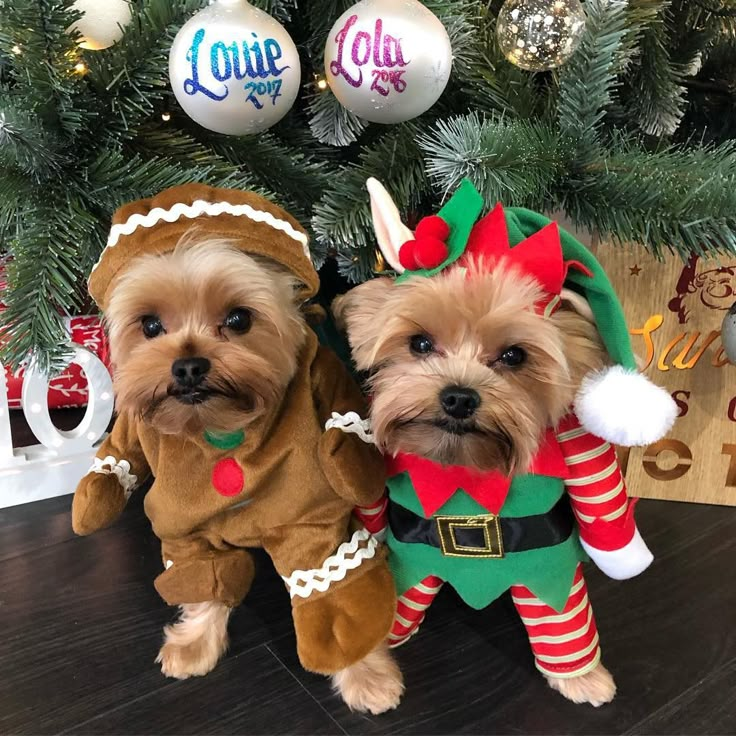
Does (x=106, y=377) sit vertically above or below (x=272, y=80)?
below

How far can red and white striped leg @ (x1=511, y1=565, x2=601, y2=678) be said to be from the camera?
0.69 meters

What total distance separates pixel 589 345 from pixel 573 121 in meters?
0.26

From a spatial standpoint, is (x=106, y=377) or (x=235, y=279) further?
(x=106, y=377)

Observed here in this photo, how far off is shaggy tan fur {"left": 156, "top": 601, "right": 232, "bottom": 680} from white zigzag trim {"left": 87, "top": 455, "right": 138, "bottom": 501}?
146 mm

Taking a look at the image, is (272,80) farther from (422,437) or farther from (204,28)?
(422,437)

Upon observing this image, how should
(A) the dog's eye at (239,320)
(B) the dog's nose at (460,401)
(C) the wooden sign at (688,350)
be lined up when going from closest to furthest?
(B) the dog's nose at (460,401)
(A) the dog's eye at (239,320)
(C) the wooden sign at (688,350)

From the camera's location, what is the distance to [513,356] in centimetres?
62

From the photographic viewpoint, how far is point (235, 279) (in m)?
0.67

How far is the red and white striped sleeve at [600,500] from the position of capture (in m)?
0.66

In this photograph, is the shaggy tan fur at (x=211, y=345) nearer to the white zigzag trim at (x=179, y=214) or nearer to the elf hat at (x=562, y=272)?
the white zigzag trim at (x=179, y=214)

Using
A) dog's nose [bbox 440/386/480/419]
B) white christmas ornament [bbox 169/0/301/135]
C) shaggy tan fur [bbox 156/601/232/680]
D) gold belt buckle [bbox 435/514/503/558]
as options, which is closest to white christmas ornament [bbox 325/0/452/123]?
white christmas ornament [bbox 169/0/301/135]

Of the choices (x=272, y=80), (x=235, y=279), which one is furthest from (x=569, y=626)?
(x=272, y=80)

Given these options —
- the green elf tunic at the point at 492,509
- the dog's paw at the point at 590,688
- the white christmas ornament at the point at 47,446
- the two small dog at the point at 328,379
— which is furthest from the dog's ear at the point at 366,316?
the white christmas ornament at the point at 47,446

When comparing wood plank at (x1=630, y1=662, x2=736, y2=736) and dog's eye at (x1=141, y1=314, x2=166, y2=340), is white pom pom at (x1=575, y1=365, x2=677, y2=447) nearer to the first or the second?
wood plank at (x1=630, y1=662, x2=736, y2=736)
